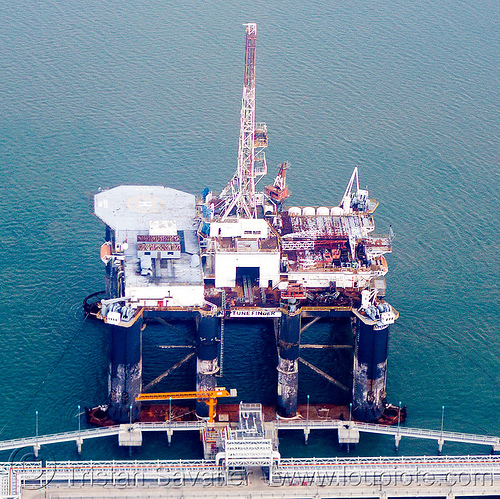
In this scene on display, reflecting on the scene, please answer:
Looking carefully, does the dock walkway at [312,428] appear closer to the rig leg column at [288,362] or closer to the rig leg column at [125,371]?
the rig leg column at [288,362]

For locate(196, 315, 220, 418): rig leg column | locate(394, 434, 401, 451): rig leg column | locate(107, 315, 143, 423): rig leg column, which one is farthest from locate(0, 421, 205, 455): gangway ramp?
locate(394, 434, 401, 451): rig leg column

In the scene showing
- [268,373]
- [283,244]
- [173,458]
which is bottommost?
[173,458]

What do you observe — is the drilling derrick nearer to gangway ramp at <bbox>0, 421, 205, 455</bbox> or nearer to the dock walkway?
gangway ramp at <bbox>0, 421, 205, 455</bbox>

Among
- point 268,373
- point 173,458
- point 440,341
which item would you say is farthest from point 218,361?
point 440,341

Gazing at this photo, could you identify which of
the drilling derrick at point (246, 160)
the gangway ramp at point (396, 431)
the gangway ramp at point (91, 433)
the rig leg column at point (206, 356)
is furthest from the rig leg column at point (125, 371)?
the drilling derrick at point (246, 160)

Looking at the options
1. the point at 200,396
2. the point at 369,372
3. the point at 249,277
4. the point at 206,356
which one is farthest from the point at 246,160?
the point at 369,372

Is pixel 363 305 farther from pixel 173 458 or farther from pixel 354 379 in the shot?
pixel 173 458

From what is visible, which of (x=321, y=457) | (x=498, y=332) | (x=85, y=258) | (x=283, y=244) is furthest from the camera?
(x=85, y=258)
